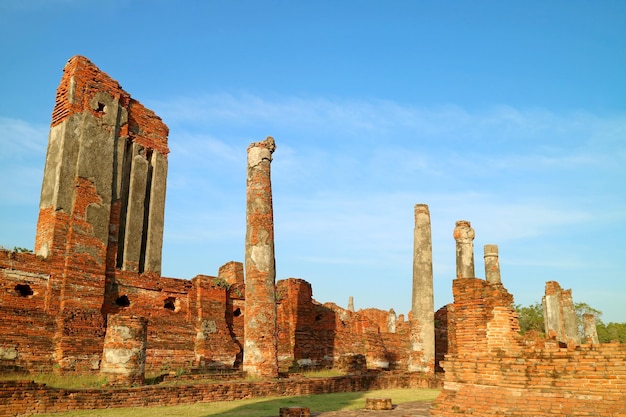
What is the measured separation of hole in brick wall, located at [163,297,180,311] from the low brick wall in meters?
5.22

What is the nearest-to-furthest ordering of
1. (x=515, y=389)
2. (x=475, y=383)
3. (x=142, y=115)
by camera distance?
1. (x=515, y=389)
2. (x=475, y=383)
3. (x=142, y=115)

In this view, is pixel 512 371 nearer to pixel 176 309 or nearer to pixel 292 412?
pixel 292 412

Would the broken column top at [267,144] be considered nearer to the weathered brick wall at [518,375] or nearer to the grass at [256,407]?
the grass at [256,407]

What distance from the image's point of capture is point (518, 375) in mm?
7535

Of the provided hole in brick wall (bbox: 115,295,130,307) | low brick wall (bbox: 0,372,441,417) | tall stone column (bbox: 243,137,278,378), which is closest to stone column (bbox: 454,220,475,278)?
low brick wall (bbox: 0,372,441,417)

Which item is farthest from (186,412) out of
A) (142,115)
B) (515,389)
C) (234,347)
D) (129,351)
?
(142,115)

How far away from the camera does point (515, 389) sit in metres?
7.49

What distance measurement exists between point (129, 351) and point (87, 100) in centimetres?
855

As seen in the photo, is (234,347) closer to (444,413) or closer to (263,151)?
(263,151)

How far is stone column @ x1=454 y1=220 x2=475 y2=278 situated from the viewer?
59.9 ft

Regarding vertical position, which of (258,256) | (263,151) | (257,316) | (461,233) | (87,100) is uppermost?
(87,100)

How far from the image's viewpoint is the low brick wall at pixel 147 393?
28.5ft

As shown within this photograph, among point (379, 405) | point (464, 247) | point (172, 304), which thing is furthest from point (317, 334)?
point (379, 405)

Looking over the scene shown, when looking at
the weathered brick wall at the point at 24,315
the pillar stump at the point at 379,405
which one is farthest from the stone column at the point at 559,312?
the weathered brick wall at the point at 24,315
